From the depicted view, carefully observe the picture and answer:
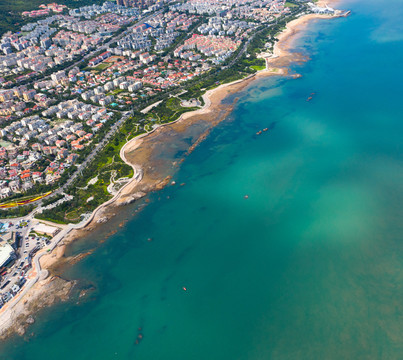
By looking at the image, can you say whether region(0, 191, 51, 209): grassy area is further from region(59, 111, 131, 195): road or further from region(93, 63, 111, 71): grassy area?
region(93, 63, 111, 71): grassy area

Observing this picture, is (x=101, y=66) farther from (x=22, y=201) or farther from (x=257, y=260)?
(x=257, y=260)

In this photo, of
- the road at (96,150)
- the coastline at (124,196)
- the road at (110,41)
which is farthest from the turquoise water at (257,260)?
the road at (110,41)

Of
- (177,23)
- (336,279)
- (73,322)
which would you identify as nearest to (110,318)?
(73,322)

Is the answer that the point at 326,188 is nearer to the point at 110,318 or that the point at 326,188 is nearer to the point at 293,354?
the point at 293,354

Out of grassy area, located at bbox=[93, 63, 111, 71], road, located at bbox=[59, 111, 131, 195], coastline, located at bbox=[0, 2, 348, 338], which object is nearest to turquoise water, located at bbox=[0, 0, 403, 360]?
coastline, located at bbox=[0, 2, 348, 338]

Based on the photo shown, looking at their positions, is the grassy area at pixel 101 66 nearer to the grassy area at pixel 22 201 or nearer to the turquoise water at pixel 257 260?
the turquoise water at pixel 257 260

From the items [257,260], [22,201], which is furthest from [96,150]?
[257,260]
